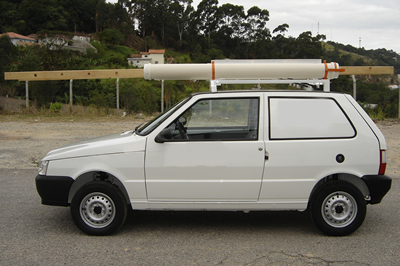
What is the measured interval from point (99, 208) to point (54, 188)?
618 millimetres

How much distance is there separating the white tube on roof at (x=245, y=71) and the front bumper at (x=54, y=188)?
1.77 metres

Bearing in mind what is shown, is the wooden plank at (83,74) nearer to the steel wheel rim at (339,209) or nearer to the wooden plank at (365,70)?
the wooden plank at (365,70)

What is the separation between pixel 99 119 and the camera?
18.0 meters

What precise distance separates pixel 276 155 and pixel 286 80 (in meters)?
A: 1.12

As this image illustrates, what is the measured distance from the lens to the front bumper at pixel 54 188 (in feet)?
16.2

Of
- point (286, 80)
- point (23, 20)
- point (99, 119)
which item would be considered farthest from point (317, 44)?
point (23, 20)

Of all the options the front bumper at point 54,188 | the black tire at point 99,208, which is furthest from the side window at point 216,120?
the front bumper at point 54,188

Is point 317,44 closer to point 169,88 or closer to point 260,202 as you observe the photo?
point 169,88

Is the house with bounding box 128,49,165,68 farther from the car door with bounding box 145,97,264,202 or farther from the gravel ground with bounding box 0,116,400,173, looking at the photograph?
the car door with bounding box 145,97,264,202

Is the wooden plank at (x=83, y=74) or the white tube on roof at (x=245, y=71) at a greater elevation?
the wooden plank at (x=83, y=74)

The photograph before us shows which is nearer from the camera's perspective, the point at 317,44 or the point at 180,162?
the point at 180,162

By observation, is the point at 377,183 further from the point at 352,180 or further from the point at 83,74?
the point at 83,74

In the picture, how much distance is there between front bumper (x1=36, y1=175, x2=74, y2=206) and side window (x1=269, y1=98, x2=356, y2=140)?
2.63 metres

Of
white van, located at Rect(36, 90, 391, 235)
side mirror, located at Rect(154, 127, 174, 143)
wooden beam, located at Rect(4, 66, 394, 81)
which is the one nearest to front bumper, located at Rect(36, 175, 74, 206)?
white van, located at Rect(36, 90, 391, 235)
